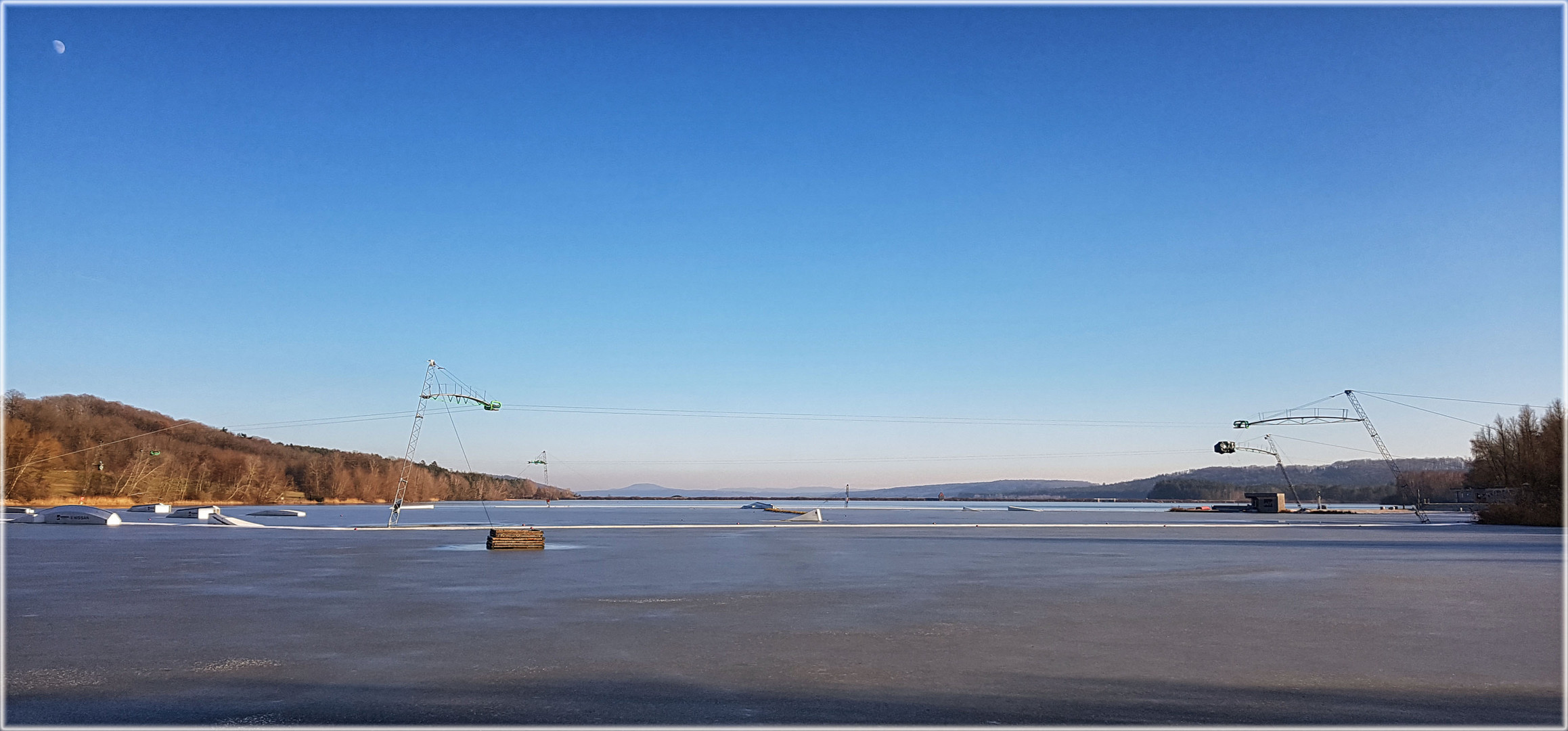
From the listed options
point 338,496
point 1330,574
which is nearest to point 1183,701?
point 1330,574

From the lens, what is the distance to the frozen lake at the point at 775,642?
27.7ft

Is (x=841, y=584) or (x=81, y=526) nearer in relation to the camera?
(x=841, y=584)

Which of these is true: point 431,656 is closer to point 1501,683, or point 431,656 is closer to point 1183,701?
point 1183,701

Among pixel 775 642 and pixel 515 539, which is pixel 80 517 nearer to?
pixel 515 539

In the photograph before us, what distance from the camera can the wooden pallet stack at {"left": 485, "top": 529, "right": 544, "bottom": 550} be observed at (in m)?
30.2

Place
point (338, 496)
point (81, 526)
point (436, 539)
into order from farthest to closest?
point (338, 496), point (81, 526), point (436, 539)

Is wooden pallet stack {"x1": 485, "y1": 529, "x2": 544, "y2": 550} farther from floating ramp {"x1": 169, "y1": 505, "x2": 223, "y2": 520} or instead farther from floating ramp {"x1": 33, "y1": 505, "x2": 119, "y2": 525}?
floating ramp {"x1": 169, "y1": 505, "x2": 223, "y2": 520}

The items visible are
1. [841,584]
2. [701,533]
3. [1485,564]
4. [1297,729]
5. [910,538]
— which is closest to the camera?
[1297,729]

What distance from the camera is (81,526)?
50062 millimetres

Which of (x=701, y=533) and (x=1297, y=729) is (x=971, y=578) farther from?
(x=701, y=533)

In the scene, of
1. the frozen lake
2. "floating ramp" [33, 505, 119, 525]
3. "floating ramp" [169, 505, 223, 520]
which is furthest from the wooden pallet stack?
"floating ramp" [169, 505, 223, 520]

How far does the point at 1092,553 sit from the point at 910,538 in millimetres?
11135

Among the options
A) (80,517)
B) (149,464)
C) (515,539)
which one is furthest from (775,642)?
(149,464)

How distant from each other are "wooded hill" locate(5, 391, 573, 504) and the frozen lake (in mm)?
92898
